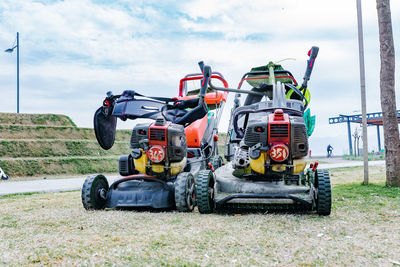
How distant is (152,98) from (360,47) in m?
6.11

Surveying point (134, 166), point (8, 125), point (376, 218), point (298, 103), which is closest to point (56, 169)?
point (8, 125)

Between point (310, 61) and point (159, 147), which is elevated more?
point (310, 61)

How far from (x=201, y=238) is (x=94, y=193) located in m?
2.54

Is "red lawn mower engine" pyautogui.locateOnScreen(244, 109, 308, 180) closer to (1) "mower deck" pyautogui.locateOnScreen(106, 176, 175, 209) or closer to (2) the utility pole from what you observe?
(1) "mower deck" pyautogui.locateOnScreen(106, 176, 175, 209)

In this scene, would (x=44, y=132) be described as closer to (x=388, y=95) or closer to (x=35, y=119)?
(x=35, y=119)

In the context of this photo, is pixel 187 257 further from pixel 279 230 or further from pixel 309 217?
pixel 309 217

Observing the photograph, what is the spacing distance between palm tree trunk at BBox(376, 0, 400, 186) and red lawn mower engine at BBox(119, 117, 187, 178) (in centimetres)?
541

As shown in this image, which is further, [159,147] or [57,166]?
[57,166]

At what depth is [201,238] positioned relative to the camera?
147 inches

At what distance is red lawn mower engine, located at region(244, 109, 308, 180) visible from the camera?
473 centimetres

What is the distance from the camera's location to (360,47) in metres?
9.70

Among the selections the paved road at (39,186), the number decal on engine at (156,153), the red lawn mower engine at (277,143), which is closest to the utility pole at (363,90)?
the red lawn mower engine at (277,143)

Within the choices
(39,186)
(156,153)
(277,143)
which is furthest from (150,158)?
(39,186)

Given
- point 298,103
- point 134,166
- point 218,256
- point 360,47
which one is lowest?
point 218,256
